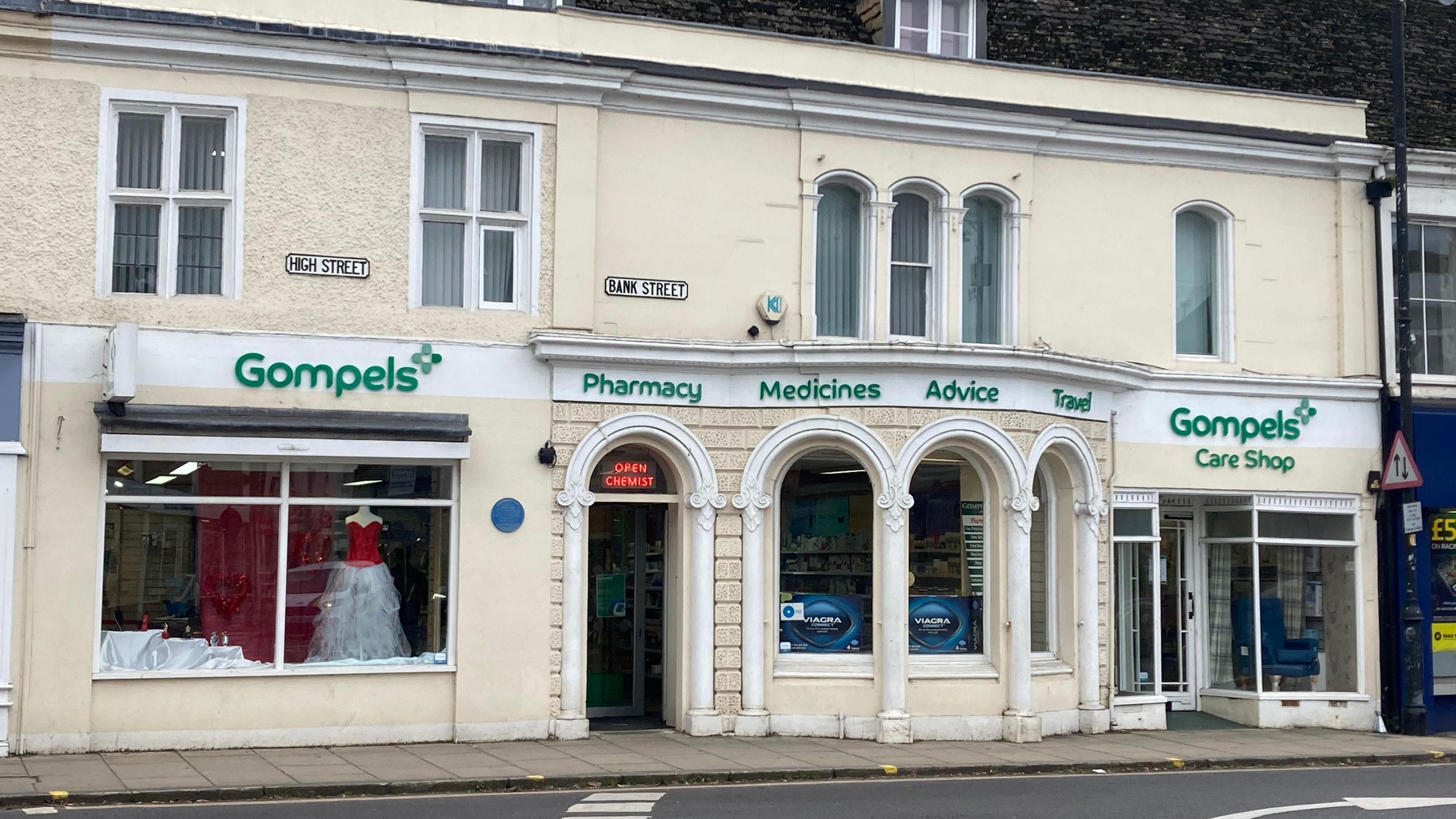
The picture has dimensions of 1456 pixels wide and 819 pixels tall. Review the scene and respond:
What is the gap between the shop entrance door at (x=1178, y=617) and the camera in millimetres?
20469

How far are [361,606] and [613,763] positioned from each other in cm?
331

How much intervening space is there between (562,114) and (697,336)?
2.77 m

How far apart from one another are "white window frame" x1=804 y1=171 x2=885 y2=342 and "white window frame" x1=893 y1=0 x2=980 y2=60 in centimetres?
195

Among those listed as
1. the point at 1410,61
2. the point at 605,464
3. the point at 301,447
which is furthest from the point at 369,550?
the point at 1410,61

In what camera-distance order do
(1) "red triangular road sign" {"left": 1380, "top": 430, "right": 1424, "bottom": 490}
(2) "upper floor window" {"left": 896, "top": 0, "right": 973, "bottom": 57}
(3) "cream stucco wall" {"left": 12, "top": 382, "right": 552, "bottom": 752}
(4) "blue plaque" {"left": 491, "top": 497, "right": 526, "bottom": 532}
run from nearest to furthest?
(3) "cream stucco wall" {"left": 12, "top": 382, "right": 552, "bottom": 752} < (4) "blue plaque" {"left": 491, "top": 497, "right": 526, "bottom": 532} < (1) "red triangular road sign" {"left": 1380, "top": 430, "right": 1424, "bottom": 490} < (2) "upper floor window" {"left": 896, "top": 0, "right": 973, "bottom": 57}

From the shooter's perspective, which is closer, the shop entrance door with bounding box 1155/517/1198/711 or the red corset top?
the red corset top

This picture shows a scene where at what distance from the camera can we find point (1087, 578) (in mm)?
18672

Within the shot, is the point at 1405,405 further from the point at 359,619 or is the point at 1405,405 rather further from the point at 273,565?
the point at 273,565

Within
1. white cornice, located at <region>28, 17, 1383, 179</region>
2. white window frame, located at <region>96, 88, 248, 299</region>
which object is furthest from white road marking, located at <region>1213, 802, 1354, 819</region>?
white window frame, located at <region>96, 88, 248, 299</region>

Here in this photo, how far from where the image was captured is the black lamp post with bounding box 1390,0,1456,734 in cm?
1955

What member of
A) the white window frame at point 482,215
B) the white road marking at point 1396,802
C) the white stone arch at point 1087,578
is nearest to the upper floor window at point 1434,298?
the white stone arch at point 1087,578

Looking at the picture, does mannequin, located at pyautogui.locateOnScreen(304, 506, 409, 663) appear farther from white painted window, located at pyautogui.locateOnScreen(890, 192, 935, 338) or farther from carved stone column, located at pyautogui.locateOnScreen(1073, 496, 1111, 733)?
carved stone column, located at pyautogui.locateOnScreen(1073, 496, 1111, 733)

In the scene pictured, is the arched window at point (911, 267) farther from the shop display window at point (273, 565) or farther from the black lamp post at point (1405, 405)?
the black lamp post at point (1405, 405)

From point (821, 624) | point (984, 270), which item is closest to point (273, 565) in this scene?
point (821, 624)
